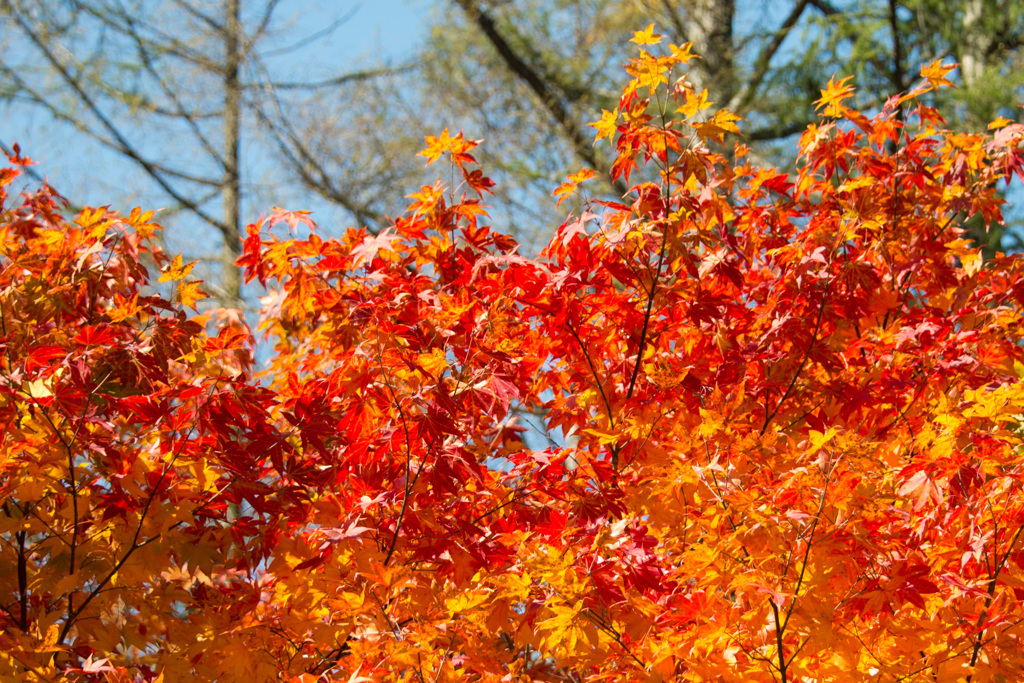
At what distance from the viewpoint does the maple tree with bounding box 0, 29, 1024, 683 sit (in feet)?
7.11

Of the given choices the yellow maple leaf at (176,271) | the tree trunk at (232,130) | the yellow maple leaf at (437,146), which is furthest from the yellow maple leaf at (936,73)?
the tree trunk at (232,130)

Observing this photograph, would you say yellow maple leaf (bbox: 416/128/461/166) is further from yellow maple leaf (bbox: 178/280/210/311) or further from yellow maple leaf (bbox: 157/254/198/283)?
yellow maple leaf (bbox: 178/280/210/311)

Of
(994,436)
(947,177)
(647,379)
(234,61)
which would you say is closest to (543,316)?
(647,379)

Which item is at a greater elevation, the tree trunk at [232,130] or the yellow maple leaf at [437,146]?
the tree trunk at [232,130]

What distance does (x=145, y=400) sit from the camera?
2.50m

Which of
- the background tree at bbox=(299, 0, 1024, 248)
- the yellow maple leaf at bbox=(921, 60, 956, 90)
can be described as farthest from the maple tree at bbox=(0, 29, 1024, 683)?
the background tree at bbox=(299, 0, 1024, 248)

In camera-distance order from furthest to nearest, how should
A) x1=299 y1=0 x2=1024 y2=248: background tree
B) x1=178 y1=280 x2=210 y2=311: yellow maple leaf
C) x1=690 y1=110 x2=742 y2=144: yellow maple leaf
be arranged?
x1=299 y1=0 x2=1024 y2=248: background tree < x1=178 y1=280 x2=210 y2=311: yellow maple leaf < x1=690 y1=110 x2=742 y2=144: yellow maple leaf

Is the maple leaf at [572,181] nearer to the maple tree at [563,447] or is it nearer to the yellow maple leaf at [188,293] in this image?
the maple tree at [563,447]

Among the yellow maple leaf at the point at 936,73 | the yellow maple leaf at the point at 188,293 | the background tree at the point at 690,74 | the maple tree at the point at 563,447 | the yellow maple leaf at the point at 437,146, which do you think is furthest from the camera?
the background tree at the point at 690,74

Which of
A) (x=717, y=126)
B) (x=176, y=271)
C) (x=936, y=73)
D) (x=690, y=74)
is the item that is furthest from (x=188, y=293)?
(x=690, y=74)

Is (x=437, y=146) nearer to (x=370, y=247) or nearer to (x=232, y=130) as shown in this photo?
(x=370, y=247)

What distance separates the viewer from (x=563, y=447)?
8.58 feet

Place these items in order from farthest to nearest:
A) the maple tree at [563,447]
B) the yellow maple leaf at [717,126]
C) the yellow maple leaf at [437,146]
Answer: the yellow maple leaf at [437,146] < the yellow maple leaf at [717,126] < the maple tree at [563,447]

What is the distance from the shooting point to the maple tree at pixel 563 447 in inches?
85.4
